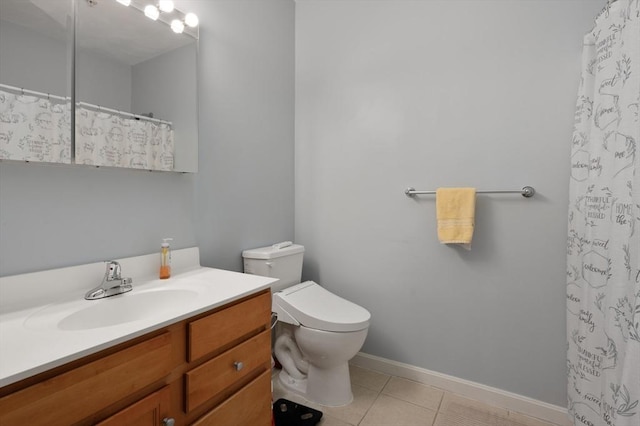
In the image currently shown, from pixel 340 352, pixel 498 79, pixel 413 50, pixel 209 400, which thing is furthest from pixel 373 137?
pixel 209 400

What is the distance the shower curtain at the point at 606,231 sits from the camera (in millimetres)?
874

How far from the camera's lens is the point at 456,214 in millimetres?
1661

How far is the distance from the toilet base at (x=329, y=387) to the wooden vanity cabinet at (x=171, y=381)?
1.69ft

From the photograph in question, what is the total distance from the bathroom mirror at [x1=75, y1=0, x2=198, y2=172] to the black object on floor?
1.27m

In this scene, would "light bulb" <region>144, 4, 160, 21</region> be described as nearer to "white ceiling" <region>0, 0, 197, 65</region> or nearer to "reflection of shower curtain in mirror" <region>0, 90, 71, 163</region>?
"white ceiling" <region>0, 0, 197, 65</region>

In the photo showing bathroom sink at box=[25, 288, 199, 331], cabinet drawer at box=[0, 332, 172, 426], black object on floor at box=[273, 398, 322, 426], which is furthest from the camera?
black object on floor at box=[273, 398, 322, 426]

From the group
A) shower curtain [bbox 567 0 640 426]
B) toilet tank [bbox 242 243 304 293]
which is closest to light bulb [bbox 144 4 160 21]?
toilet tank [bbox 242 243 304 293]

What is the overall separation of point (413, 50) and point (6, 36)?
181cm

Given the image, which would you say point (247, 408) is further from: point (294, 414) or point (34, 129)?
point (34, 129)

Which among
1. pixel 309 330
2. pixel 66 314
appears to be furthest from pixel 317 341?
pixel 66 314

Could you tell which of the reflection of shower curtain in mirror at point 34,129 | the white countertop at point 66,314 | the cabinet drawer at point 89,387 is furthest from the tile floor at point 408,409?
the reflection of shower curtain in mirror at point 34,129

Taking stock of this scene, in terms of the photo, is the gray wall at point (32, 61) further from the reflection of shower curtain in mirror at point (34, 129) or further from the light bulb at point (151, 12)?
the light bulb at point (151, 12)

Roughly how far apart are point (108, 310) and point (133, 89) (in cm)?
85

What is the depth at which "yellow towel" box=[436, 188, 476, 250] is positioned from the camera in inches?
64.1
